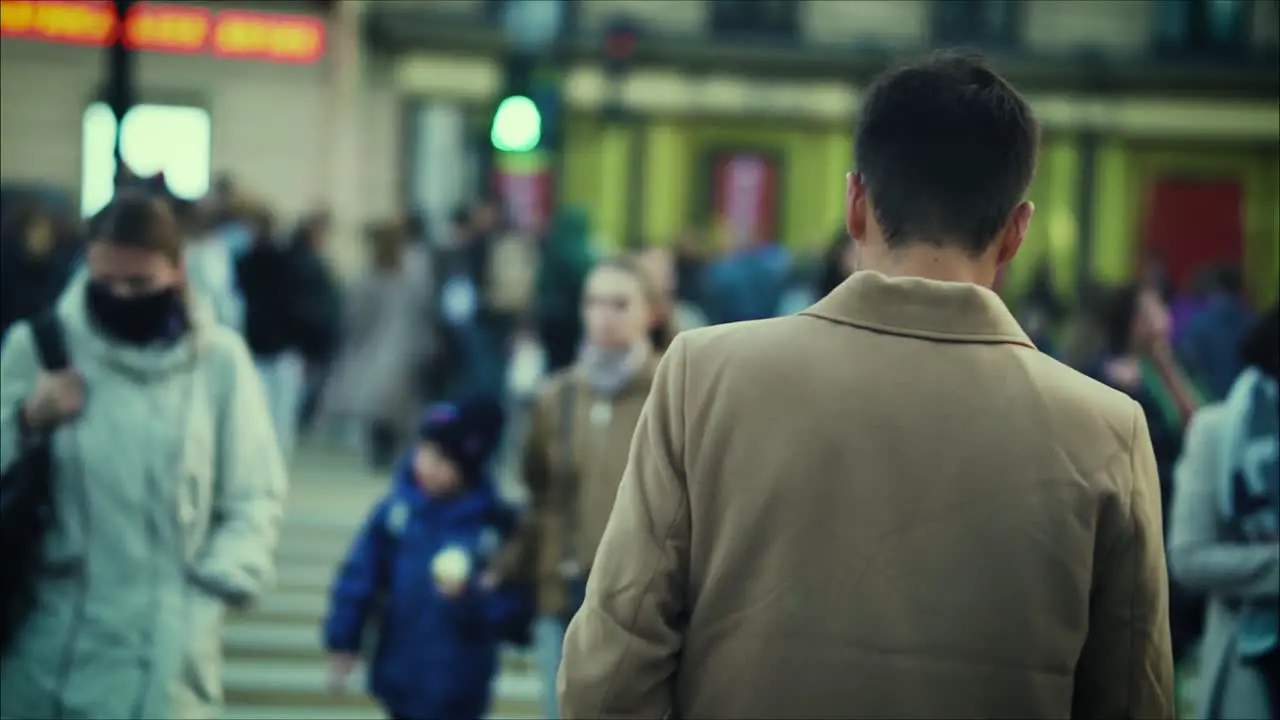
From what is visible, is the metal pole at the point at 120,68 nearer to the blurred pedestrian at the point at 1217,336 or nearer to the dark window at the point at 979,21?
the blurred pedestrian at the point at 1217,336

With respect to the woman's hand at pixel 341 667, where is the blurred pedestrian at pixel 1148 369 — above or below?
above

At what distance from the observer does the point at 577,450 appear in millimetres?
6395

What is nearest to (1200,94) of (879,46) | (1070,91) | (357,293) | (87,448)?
(1070,91)

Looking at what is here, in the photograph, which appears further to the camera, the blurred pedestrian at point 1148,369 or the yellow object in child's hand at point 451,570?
the blurred pedestrian at point 1148,369

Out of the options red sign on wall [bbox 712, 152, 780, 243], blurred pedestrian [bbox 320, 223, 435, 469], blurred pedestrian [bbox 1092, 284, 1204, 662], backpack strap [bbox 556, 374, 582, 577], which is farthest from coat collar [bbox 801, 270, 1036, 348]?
red sign on wall [bbox 712, 152, 780, 243]

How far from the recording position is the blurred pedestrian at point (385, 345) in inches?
602

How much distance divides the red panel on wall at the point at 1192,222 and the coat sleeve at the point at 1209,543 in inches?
1090

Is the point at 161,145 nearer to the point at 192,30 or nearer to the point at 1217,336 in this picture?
the point at 192,30

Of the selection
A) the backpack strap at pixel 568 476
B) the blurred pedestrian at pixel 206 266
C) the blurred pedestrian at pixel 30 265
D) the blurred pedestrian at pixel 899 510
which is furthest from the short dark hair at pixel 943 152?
the blurred pedestrian at pixel 206 266

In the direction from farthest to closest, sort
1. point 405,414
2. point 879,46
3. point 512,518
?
point 879,46 < point 405,414 < point 512,518

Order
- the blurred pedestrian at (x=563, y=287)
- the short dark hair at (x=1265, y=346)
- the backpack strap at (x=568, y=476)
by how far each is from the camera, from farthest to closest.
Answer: the blurred pedestrian at (x=563, y=287)
the backpack strap at (x=568, y=476)
the short dark hair at (x=1265, y=346)

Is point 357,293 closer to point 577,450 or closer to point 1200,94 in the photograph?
point 577,450

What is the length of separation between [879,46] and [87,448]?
27716 mm

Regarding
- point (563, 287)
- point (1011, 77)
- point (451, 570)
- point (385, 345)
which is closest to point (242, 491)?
point (451, 570)
